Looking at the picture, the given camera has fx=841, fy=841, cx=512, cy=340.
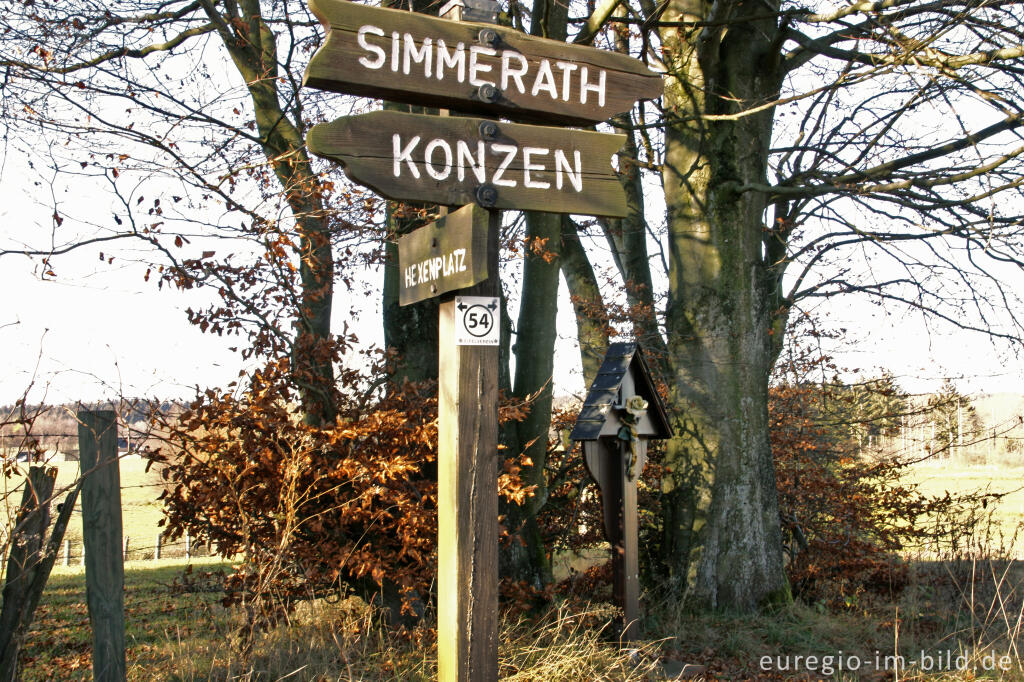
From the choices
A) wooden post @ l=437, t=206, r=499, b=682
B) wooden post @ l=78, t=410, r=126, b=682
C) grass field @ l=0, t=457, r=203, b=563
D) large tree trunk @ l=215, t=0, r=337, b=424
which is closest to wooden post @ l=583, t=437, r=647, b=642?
large tree trunk @ l=215, t=0, r=337, b=424

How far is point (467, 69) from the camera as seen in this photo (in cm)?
366

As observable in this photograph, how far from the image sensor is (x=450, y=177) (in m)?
3.58

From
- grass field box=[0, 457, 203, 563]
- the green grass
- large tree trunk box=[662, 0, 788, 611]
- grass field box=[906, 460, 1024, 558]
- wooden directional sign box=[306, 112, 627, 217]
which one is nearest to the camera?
Answer: wooden directional sign box=[306, 112, 627, 217]

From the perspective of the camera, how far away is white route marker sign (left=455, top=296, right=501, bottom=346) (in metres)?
3.63

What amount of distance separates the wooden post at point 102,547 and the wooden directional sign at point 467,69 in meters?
2.50

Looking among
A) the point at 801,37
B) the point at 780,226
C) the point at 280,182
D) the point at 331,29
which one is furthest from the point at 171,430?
the point at 780,226

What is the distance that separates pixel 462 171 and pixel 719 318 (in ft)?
17.7

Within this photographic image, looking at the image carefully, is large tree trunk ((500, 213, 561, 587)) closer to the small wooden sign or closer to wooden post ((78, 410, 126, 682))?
wooden post ((78, 410, 126, 682))

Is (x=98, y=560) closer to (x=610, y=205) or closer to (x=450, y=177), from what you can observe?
(x=450, y=177)

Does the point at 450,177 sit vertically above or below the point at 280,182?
below

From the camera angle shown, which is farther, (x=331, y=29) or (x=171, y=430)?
(x=171, y=430)

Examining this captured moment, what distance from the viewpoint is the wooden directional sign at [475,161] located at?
344 centimetres

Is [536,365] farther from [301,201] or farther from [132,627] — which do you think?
[132,627]

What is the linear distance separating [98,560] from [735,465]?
18.8 feet
